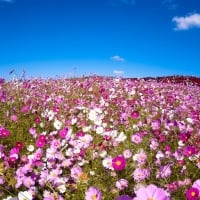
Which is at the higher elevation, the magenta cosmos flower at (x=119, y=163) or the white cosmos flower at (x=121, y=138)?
the white cosmos flower at (x=121, y=138)

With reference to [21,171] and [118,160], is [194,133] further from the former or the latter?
[21,171]

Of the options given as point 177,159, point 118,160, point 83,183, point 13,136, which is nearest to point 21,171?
point 83,183

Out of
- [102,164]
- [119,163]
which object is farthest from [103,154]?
[119,163]

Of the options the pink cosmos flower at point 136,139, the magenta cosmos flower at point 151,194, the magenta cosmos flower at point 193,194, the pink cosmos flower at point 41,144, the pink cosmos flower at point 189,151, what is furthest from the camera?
the pink cosmos flower at point 136,139

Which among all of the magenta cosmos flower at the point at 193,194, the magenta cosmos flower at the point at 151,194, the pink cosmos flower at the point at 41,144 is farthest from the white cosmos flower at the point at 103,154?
the magenta cosmos flower at the point at 151,194

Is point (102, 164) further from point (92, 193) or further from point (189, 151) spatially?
point (92, 193)

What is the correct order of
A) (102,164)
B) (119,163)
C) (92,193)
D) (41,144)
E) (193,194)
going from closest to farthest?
(193,194)
(92,193)
(119,163)
(102,164)
(41,144)

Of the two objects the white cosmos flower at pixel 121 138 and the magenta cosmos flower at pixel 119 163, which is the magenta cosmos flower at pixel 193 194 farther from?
the white cosmos flower at pixel 121 138

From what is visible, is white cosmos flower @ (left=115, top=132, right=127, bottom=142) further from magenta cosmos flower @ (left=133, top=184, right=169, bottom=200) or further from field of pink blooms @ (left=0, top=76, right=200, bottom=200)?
magenta cosmos flower @ (left=133, top=184, right=169, bottom=200)

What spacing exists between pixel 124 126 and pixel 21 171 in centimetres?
265

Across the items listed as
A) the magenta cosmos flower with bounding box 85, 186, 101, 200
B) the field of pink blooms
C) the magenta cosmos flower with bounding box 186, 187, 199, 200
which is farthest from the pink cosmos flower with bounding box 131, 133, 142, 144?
the magenta cosmos flower with bounding box 186, 187, 199, 200

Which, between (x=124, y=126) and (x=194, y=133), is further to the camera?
(x=124, y=126)

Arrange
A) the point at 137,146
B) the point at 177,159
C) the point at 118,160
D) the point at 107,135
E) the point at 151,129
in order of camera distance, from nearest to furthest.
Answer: the point at 118,160 < the point at 177,159 < the point at 107,135 < the point at 137,146 < the point at 151,129

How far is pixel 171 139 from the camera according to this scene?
4.27m
